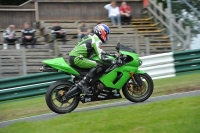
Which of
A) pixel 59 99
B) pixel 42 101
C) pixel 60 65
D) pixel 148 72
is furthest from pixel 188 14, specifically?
pixel 59 99

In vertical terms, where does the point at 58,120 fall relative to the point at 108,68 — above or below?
below

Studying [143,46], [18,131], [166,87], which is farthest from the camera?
[143,46]

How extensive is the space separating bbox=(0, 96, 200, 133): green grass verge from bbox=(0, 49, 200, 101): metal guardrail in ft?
18.4

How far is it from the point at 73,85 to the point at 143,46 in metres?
8.28

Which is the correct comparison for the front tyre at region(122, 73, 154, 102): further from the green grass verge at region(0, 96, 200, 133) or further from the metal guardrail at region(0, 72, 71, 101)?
the metal guardrail at region(0, 72, 71, 101)

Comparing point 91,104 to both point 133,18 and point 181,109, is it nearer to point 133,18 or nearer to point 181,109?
point 181,109

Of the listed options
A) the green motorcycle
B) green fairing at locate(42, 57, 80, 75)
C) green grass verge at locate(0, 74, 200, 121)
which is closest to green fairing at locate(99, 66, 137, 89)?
the green motorcycle

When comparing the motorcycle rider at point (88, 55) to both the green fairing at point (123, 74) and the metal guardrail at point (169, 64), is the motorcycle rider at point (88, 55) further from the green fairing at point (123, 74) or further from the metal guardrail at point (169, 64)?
the metal guardrail at point (169, 64)

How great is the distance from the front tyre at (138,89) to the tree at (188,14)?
7.94 metres

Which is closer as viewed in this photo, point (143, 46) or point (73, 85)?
point (73, 85)

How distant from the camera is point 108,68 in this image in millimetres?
11055

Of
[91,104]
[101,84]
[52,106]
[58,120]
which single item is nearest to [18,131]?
[58,120]

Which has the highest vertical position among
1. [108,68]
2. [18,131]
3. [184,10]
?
[184,10]

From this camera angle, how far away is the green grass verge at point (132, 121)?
820cm
